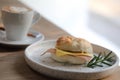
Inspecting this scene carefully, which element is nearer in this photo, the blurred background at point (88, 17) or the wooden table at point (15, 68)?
the wooden table at point (15, 68)

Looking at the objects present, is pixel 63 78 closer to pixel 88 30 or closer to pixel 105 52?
pixel 105 52

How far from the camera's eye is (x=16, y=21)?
926 mm

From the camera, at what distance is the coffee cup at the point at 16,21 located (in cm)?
91

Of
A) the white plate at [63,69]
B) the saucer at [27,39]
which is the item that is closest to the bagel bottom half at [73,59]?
the white plate at [63,69]

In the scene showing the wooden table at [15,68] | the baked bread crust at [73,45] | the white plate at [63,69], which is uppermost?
the baked bread crust at [73,45]

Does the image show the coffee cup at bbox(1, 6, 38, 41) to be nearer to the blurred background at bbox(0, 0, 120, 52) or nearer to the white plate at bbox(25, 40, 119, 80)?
the white plate at bbox(25, 40, 119, 80)

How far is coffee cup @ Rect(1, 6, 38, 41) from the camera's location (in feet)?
2.99

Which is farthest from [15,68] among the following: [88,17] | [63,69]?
[88,17]

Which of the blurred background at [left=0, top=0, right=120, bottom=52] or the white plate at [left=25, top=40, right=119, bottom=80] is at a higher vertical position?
the white plate at [left=25, top=40, right=119, bottom=80]

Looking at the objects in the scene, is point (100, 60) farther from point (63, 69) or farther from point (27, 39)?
point (27, 39)

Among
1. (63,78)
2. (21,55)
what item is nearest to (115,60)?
(63,78)

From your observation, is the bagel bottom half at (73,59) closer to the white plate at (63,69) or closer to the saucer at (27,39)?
the white plate at (63,69)

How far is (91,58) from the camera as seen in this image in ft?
2.60

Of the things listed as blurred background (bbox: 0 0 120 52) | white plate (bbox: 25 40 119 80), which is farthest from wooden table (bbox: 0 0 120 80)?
blurred background (bbox: 0 0 120 52)
